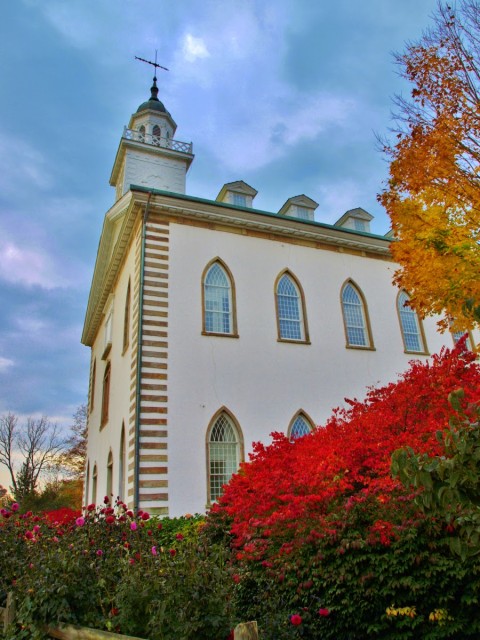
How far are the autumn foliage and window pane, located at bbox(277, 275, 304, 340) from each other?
26.3 ft

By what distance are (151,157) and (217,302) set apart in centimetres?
1474

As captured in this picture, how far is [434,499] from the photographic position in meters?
3.60

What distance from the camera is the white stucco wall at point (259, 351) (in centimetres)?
1392

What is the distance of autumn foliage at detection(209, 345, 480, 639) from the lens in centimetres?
510

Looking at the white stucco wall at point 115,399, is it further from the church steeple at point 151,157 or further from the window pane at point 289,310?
the church steeple at point 151,157

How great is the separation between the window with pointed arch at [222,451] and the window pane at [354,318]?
5.82 metres

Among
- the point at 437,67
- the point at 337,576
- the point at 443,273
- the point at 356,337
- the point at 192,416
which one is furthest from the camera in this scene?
the point at 356,337

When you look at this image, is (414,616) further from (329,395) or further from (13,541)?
(329,395)

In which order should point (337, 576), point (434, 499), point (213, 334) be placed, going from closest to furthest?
point (434, 499)
point (337, 576)
point (213, 334)

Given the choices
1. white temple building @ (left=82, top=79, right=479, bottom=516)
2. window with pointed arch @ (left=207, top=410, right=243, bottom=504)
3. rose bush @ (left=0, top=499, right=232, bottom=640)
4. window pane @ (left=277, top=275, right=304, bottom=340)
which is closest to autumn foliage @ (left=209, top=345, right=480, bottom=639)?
rose bush @ (left=0, top=499, right=232, bottom=640)

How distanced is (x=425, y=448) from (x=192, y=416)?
830 centimetres

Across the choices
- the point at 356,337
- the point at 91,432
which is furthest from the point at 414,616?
the point at 91,432

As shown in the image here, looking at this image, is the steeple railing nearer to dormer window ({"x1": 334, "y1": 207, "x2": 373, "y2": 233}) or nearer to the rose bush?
dormer window ({"x1": 334, "y1": 207, "x2": 373, "y2": 233})

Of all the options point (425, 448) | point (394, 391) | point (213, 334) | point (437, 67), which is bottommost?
point (425, 448)
